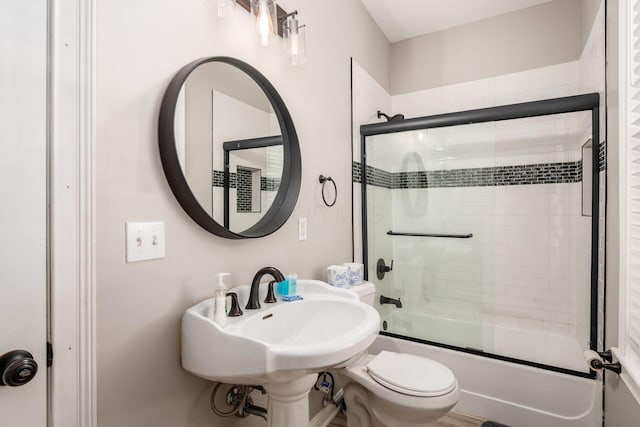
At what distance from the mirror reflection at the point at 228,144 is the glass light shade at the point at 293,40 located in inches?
9.4

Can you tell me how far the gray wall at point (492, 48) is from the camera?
235 cm

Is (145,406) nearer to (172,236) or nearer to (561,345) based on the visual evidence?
(172,236)

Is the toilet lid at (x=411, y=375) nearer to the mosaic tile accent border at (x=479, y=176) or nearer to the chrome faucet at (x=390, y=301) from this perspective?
the chrome faucet at (x=390, y=301)

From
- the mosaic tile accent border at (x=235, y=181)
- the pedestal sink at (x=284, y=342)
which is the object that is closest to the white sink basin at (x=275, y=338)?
the pedestal sink at (x=284, y=342)

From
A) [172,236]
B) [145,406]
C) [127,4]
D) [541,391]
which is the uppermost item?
[127,4]

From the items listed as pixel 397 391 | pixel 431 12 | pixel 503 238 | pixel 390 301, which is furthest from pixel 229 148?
pixel 431 12

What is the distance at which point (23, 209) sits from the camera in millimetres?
732

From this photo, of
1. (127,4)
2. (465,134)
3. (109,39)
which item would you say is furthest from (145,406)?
(465,134)

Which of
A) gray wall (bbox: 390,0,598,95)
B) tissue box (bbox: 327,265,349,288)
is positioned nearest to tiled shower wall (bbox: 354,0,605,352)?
gray wall (bbox: 390,0,598,95)

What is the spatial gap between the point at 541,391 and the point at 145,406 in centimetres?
194

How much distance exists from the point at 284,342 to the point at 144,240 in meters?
0.63

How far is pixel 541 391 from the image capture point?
5.81 ft

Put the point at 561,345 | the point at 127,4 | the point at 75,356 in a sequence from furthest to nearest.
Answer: the point at 561,345 → the point at 127,4 → the point at 75,356

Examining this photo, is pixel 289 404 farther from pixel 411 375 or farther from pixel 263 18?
pixel 263 18
